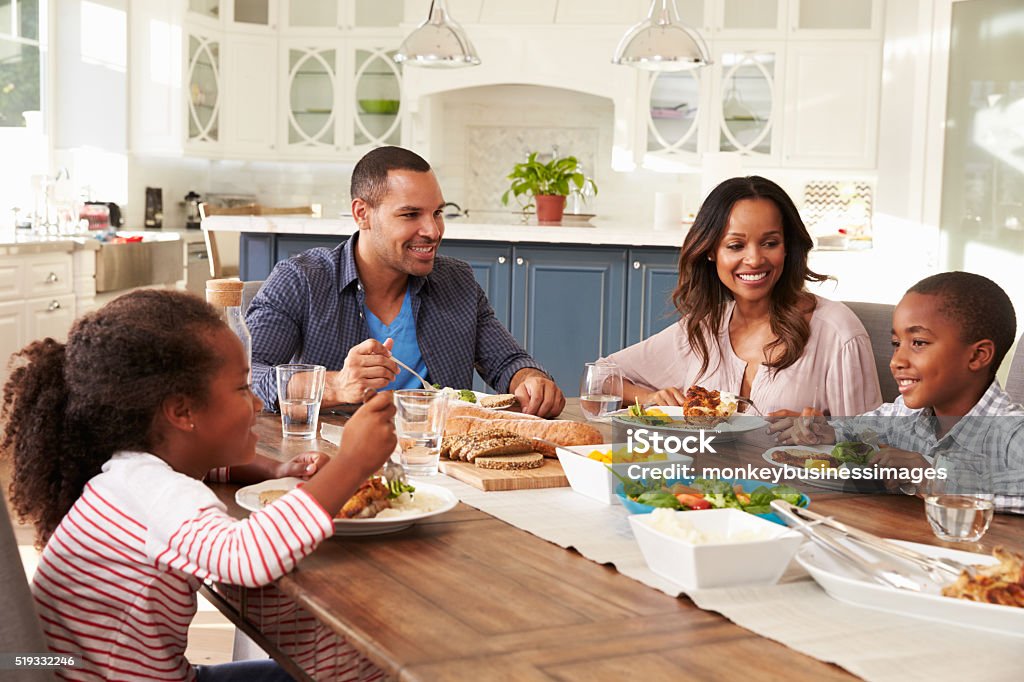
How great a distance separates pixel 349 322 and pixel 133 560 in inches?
51.2

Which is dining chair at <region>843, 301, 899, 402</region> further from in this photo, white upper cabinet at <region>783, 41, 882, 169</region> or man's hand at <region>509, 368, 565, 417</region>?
white upper cabinet at <region>783, 41, 882, 169</region>

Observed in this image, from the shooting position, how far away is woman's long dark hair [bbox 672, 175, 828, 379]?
2.40 meters

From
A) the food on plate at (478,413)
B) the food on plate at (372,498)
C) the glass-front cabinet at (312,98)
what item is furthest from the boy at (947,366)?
the glass-front cabinet at (312,98)

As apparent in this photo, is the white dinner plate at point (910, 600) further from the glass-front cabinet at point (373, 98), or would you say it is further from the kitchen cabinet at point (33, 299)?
the glass-front cabinet at point (373, 98)

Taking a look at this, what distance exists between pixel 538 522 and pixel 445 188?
21.0ft

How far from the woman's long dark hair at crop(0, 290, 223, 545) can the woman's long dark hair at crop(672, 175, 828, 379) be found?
134 cm

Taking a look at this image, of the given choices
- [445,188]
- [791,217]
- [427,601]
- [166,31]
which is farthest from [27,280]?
[427,601]

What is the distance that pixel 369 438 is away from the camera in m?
1.27

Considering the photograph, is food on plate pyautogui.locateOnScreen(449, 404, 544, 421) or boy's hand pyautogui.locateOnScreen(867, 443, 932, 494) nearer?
boy's hand pyautogui.locateOnScreen(867, 443, 932, 494)

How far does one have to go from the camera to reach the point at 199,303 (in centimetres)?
143

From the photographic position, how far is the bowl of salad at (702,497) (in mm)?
1329

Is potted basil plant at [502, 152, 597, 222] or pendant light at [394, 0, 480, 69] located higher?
pendant light at [394, 0, 480, 69]

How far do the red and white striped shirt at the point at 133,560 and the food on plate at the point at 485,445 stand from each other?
0.53m

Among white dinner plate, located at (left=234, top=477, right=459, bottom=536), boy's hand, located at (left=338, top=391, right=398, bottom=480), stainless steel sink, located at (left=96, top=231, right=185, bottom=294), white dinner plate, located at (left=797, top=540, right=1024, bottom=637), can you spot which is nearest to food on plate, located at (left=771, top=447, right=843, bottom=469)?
white dinner plate, located at (left=797, top=540, right=1024, bottom=637)
